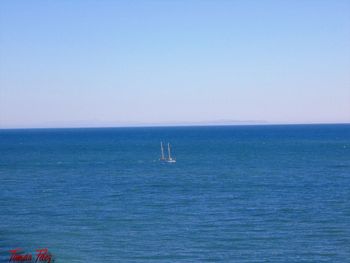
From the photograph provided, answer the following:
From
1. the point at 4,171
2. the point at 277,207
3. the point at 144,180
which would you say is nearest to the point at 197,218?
the point at 277,207

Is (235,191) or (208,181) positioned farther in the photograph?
(208,181)

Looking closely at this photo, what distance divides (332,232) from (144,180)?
33.5 meters

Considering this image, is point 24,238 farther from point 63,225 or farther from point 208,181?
point 208,181

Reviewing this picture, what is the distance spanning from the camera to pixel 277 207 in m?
44.0

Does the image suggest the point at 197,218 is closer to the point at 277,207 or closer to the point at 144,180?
the point at 277,207

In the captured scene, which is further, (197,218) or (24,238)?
(197,218)

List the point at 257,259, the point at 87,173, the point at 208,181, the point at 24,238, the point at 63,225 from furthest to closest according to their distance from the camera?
1. the point at 87,173
2. the point at 208,181
3. the point at 63,225
4. the point at 24,238
5. the point at 257,259

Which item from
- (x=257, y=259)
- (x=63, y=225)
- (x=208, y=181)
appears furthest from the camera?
(x=208, y=181)

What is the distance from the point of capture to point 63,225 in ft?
125

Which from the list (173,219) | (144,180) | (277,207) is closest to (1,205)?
(173,219)

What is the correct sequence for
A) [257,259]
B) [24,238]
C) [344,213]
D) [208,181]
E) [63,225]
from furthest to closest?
[208,181] < [344,213] < [63,225] < [24,238] < [257,259]

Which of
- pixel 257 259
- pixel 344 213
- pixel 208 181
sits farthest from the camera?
pixel 208 181

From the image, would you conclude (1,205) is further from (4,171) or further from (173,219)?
(4,171)

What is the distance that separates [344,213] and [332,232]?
21.9ft
